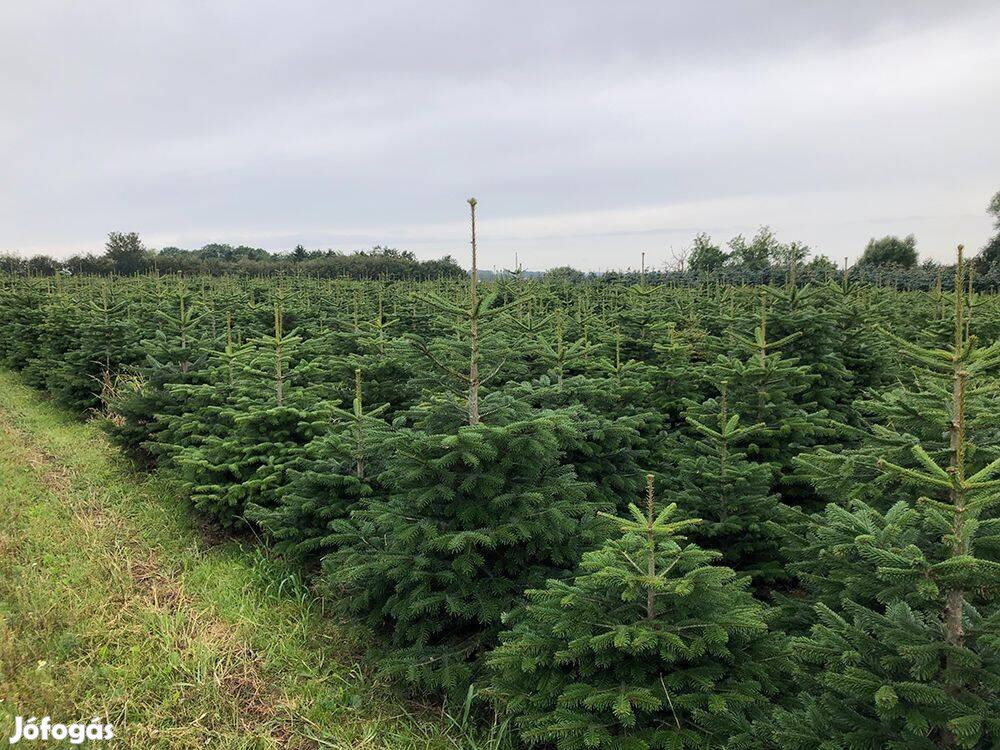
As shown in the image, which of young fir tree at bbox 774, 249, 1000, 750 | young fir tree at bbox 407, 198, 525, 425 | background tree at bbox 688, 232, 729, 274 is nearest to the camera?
young fir tree at bbox 774, 249, 1000, 750

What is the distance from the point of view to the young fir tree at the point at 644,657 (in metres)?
2.93

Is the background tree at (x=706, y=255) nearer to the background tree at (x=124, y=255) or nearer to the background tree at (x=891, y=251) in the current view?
the background tree at (x=891, y=251)

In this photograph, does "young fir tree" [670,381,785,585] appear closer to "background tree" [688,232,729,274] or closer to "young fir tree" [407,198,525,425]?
"young fir tree" [407,198,525,425]

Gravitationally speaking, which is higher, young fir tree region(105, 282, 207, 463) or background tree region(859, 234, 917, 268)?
background tree region(859, 234, 917, 268)

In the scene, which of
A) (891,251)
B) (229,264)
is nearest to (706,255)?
(891,251)

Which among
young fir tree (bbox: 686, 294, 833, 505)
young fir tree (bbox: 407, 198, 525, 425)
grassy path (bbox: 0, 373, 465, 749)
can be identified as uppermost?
young fir tree (bbox: 407, 198, 525, 425)

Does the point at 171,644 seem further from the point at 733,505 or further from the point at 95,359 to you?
the point at 95,359

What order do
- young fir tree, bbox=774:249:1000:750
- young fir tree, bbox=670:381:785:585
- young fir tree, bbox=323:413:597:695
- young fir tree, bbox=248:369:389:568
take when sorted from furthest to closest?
young fir tree, bbox=248:369:389:568 → young fir tree, bbox=670:381:785:585 → young fir tree, bbox=323:413:597:695 → young fir tree, bbox=774:249:1000:750

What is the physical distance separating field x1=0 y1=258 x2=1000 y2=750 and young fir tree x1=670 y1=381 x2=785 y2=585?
0.11ft

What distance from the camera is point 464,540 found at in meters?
3.83

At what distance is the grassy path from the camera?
3.96 meters

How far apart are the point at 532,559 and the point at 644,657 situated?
1.31 meters

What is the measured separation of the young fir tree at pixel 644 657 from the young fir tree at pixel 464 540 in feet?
2.26

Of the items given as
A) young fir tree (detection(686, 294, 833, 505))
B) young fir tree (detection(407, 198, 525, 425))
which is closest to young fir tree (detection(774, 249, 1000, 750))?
young fir tree (detection(407, 198, 525, 425))
